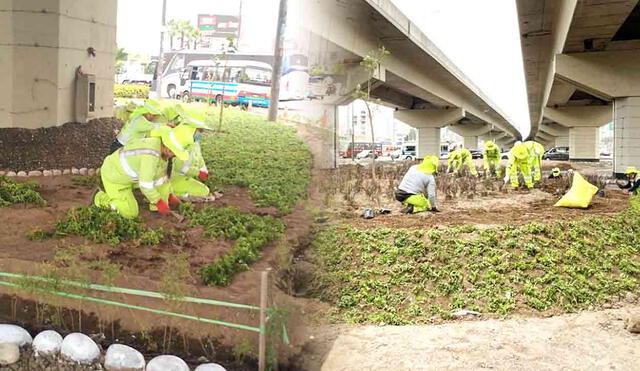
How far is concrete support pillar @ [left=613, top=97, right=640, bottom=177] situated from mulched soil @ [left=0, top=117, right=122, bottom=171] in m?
12.2

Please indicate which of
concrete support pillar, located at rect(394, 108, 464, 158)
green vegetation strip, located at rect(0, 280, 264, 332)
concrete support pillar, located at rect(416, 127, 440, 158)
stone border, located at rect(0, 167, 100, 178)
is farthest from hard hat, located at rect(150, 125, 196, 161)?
concrete support pillar, located at rect(416, 127, 440, 158)

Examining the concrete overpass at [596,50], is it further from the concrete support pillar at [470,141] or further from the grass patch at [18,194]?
the concrete support pillar at [470,141]

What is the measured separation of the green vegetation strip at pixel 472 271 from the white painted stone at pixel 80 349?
45.7 inches

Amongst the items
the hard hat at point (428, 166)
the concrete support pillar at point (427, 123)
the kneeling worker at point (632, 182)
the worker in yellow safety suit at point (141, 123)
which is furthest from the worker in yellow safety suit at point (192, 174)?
the concrete support pillar at point (427, 123)

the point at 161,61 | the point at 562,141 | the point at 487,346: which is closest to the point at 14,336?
the point at 161,61

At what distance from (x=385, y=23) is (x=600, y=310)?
281 inches

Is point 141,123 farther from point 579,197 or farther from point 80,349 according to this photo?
point 579,197

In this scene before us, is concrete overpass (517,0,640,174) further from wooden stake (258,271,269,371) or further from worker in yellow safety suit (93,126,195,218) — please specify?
wooden stake (258,271,269,371)

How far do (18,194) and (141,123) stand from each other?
78 cm

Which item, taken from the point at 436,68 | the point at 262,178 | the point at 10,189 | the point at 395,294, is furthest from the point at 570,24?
the point at 10,189

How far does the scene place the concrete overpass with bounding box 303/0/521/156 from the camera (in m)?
2.95

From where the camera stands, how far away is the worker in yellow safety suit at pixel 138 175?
3055mm

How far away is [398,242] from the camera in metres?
4.49

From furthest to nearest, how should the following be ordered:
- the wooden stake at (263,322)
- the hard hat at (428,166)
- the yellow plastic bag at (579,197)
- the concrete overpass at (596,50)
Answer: the concrete overpass at (596,50) → the yellow plastic bag at (579,197) → the hard hat at (428,166) → the wooden stake at (263,322)
